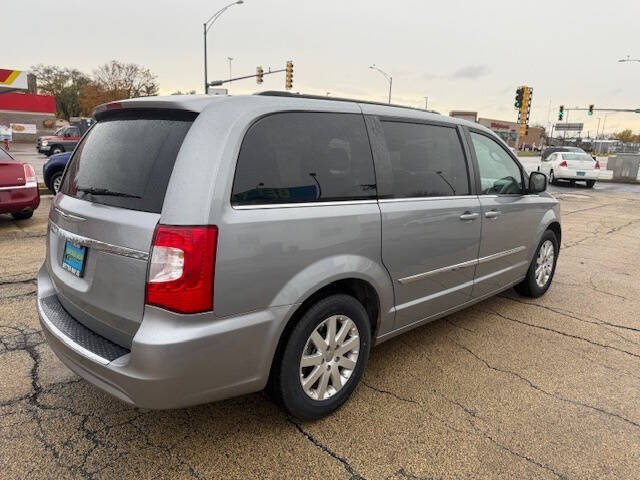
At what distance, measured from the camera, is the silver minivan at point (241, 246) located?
2084 millimetres

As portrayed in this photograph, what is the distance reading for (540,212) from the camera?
4.58 metres

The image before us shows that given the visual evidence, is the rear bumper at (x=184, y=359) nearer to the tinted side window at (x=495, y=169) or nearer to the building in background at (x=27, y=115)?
the tinted side window at (x=495, y=169)

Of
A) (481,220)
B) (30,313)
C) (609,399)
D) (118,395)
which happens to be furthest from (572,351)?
(30,313)

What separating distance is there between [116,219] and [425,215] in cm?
184

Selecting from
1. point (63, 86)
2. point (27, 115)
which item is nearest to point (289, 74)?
point (27, 115)

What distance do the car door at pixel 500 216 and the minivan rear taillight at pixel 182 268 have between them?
2373 millimetres

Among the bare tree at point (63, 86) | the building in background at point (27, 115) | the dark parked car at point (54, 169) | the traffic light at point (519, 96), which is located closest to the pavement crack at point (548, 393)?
the dark parked car at point (54, 169)

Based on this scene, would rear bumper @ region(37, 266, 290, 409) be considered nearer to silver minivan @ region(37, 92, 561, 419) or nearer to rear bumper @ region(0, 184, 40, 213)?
silver minivan @ region(37, 92, 561, 419)

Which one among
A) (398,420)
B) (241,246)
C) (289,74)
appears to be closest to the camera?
(241,246)

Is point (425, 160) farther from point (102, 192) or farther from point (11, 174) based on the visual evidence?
point (11, 174)

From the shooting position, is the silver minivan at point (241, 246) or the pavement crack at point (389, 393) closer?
the silver minivan at point (241, 246)

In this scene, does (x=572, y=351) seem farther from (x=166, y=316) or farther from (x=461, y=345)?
(x=166, y=316)

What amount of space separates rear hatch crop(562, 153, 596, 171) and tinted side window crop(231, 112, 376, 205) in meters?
20.7

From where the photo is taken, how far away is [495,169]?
4047mm
